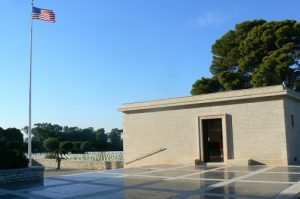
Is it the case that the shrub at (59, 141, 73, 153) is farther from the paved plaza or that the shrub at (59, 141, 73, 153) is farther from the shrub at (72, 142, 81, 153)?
the paved plaza

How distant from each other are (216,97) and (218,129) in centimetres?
194

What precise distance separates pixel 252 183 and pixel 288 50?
22.0 m

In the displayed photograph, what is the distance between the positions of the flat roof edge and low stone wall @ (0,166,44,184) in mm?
10764

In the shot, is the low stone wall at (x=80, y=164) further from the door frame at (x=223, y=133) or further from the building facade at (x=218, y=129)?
the door frame at (x=223, y=133)

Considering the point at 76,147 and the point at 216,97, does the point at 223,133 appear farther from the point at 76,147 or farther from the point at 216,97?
the point at 76,147

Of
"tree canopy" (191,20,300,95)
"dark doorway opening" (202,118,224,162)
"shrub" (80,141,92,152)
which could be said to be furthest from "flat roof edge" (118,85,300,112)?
"shrub" (80,141,92,152)

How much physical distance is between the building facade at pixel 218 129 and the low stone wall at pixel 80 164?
7481 millimetres

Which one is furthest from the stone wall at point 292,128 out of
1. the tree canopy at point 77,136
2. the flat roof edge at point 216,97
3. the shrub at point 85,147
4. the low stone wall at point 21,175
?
the tree canopy at point 77,136

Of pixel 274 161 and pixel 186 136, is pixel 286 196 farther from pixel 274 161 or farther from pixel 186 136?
pixel 186 136

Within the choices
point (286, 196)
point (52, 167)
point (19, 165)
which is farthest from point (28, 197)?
point (52, 167)

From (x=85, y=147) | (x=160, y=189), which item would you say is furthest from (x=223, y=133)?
(x=85, y=147)

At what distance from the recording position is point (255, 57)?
108 ft

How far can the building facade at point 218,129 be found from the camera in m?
19.5

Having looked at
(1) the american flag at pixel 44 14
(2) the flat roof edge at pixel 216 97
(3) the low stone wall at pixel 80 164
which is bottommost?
(3) the low stone wall at pixel 80 164
